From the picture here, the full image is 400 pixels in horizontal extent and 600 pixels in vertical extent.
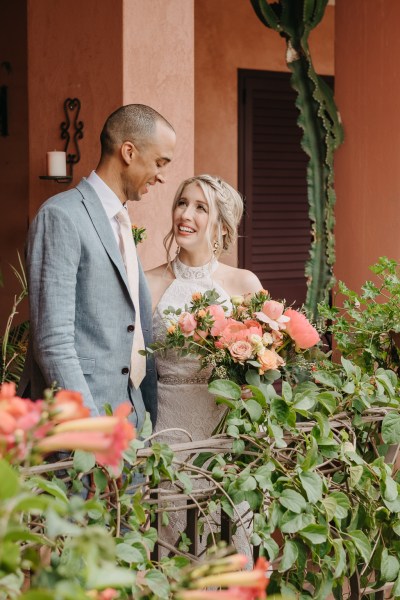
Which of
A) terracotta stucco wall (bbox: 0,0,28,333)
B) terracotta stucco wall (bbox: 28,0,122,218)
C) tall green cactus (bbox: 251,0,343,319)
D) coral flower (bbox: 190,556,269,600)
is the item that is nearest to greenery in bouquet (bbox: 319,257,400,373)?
tall green cactus (bbox: 251,0,343,319)

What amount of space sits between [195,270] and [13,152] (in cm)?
378

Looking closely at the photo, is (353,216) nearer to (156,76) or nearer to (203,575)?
(156,76)

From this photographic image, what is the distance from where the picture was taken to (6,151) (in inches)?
265

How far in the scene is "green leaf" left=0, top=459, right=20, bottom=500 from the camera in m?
0.88

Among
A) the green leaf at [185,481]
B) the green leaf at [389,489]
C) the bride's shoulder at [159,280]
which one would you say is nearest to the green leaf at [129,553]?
the green leaf at [185,481]

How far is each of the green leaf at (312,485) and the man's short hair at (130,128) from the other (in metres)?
1.13

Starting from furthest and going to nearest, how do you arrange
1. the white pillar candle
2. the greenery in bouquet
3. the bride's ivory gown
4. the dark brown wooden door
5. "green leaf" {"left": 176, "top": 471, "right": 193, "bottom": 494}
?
1. the dark brown wooden door
2. the white pillar candle
3. the bride's ivory gown
4. the greenery in bouquet
5. "green leaf" {"left": 176, "top": 471, "right": 193, "bottom": 494}

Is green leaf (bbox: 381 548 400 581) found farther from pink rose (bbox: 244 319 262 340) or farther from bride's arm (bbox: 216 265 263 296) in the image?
bride's arm (bbox: 216 265 263 296)

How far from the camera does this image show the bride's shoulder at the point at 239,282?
10.6 feet

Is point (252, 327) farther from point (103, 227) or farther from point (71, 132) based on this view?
point (71, 132)

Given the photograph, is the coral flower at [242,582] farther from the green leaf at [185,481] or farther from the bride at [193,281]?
the bride at [193,281]

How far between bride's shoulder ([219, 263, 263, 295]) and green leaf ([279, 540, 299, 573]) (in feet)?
4.97

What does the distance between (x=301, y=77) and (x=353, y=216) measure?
0.76m

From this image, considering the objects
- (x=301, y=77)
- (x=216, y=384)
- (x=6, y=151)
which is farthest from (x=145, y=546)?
(x=6, y=151)
